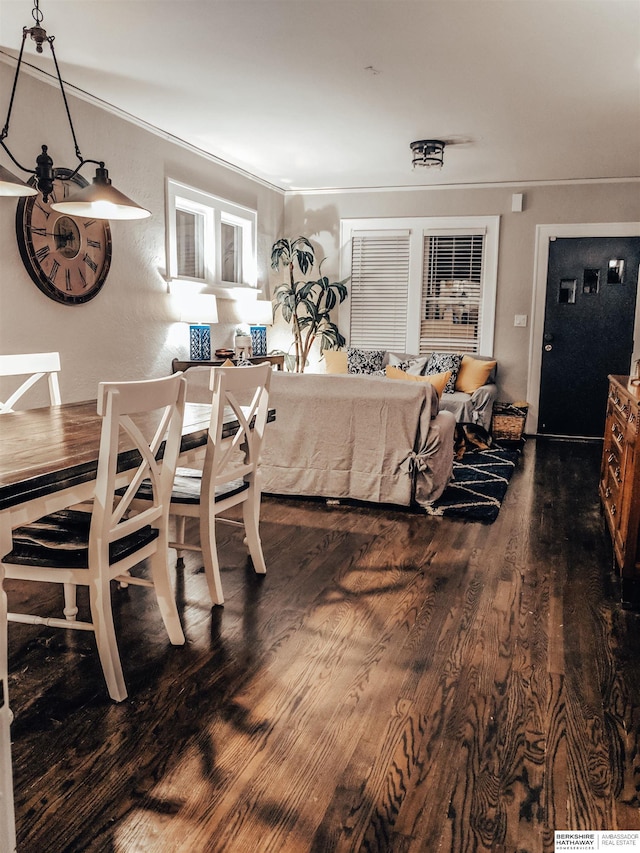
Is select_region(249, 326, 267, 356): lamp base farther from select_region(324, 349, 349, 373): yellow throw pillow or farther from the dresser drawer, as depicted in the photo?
the dresser drawer

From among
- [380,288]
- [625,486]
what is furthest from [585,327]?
[625,486]

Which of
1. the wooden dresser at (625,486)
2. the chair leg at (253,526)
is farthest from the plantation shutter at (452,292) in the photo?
the chair leg at (253,526)

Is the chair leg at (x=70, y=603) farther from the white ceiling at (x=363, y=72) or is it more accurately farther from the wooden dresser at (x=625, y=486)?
the white ceiling at (x=363, y=72)

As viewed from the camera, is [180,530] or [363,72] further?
[363,72]

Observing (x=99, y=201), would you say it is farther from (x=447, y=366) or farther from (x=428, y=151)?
(x=447, y=366)

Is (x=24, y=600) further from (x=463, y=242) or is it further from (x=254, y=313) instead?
(x=463, y=242)

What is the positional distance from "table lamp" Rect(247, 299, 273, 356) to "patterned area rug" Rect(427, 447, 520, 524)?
2.39 meters

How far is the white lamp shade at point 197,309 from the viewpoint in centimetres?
541

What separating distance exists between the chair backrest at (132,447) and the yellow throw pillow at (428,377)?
396 cm

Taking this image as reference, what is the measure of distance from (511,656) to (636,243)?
5.61 m

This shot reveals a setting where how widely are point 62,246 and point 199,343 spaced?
160 cm

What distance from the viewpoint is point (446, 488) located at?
4.57 m

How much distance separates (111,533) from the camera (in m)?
2.01

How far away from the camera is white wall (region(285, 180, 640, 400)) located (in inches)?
263
